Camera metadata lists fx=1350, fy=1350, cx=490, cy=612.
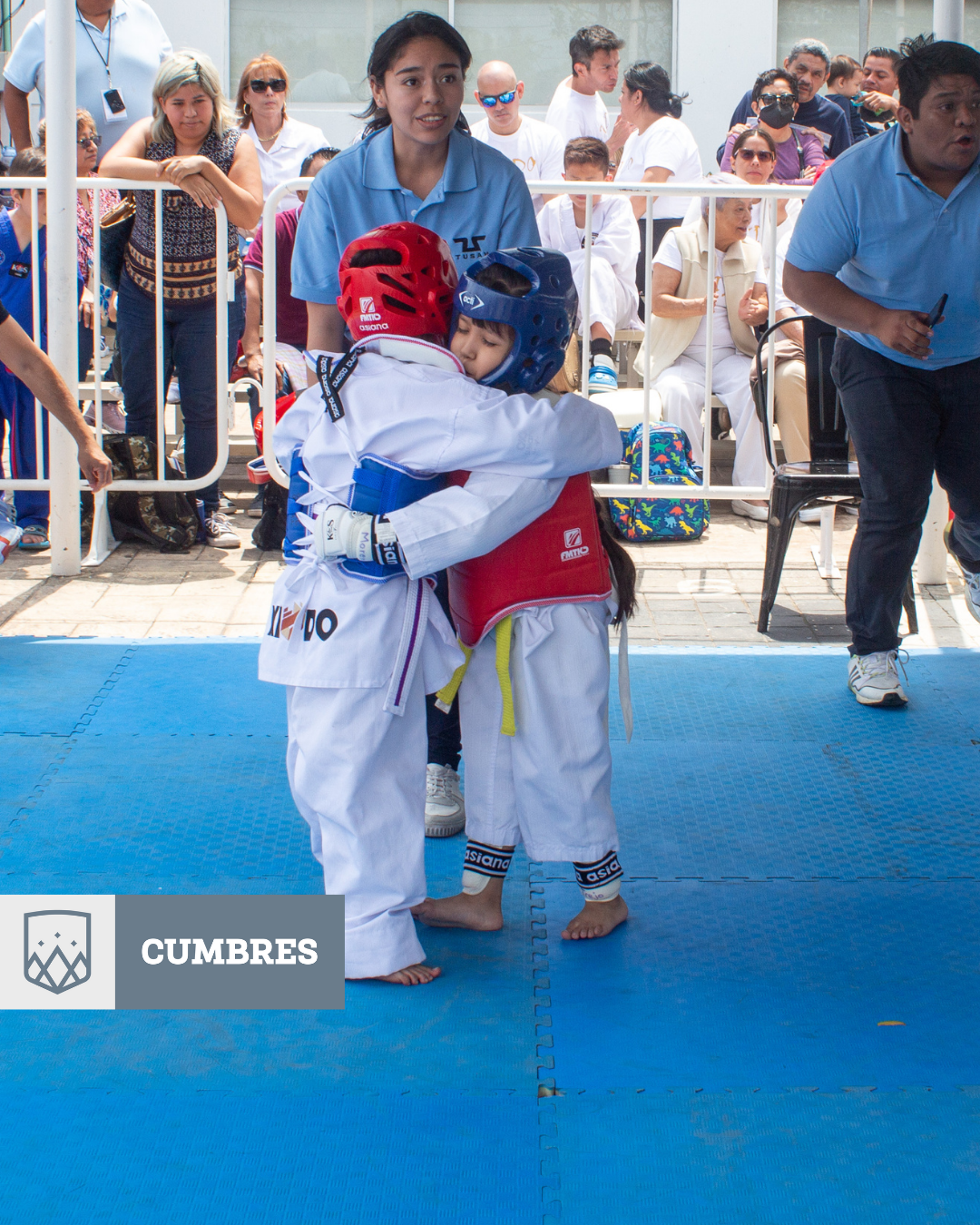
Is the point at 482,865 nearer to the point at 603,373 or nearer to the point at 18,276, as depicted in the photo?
the point at 18,276

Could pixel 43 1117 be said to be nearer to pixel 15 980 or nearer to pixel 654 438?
pixel 15 980

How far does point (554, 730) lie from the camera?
257 cm

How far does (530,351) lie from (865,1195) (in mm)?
1489

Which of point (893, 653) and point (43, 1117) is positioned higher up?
point (893, 653)

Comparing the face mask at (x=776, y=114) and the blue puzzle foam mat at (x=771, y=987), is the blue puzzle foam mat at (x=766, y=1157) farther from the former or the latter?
the face mask at (x=776, y=114)

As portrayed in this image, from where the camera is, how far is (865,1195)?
1.92m

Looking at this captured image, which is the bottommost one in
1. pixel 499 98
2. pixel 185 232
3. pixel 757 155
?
pixel 185 232

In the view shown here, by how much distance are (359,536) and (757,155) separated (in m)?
4.82

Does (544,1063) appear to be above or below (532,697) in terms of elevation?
below

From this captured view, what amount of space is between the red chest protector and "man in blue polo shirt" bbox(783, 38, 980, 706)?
1332 millimetres

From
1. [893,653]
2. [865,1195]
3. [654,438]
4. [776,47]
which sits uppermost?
[776,47]

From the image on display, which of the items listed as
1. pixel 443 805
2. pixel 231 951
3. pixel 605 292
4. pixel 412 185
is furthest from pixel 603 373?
pixel 231 951

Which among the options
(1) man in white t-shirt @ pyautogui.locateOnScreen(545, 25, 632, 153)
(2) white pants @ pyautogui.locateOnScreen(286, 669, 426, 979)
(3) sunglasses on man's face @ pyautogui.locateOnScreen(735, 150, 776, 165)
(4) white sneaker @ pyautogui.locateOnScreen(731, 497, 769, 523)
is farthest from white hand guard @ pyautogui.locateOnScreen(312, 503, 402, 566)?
(1) man in white t-shirt @ pyautogui.locateOnScreen(545, 25, 632, 153)

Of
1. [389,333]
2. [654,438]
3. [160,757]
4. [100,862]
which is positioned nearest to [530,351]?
[389,333]
